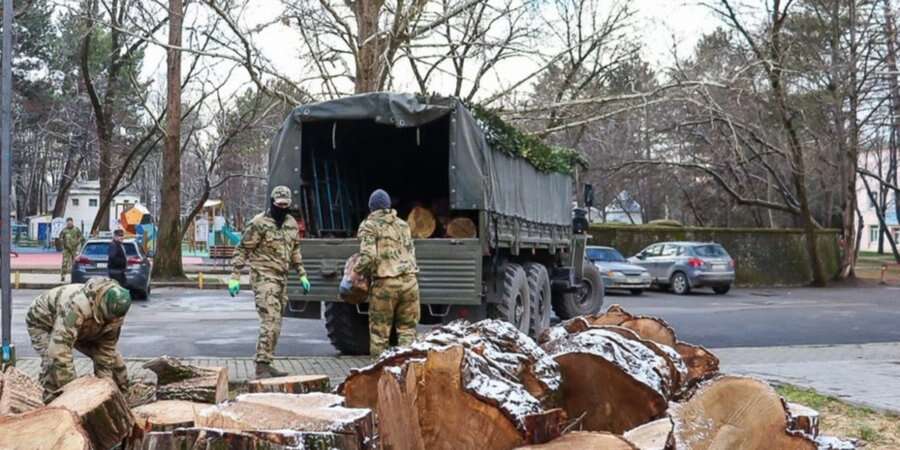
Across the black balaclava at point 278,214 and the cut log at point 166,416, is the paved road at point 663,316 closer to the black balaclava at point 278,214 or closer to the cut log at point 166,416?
the black balaclava at point 278,214

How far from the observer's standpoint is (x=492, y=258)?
A: 10.3 m

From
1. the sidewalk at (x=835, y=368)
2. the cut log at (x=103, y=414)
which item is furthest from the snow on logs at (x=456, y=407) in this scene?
the sidewalk at (x=835, y=368)

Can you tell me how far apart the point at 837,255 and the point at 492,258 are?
28216mm

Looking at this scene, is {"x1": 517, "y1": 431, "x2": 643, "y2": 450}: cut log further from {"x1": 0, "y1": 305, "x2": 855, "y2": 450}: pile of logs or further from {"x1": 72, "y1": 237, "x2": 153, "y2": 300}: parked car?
{"x1": 72, "y1": 237, "x2": 153, "y2": 300}: parked car

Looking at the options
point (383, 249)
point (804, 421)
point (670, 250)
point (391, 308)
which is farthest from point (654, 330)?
point (670, 250)

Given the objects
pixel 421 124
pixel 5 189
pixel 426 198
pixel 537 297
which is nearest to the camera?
pixel 5 189

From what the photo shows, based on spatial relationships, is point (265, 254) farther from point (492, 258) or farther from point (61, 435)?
point (61, 435)

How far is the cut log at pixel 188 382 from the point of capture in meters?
6.24

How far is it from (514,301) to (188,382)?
4.90 metres

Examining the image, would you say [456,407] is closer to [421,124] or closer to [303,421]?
[303,421]

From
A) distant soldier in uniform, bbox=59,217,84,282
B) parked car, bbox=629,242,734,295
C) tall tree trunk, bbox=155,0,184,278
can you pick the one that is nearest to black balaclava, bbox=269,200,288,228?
tall tree trunk, bbox=155,0,184,278

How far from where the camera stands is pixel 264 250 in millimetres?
9000

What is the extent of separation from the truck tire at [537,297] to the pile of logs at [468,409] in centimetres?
559

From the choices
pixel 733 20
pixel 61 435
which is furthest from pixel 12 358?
pixel 733 20
